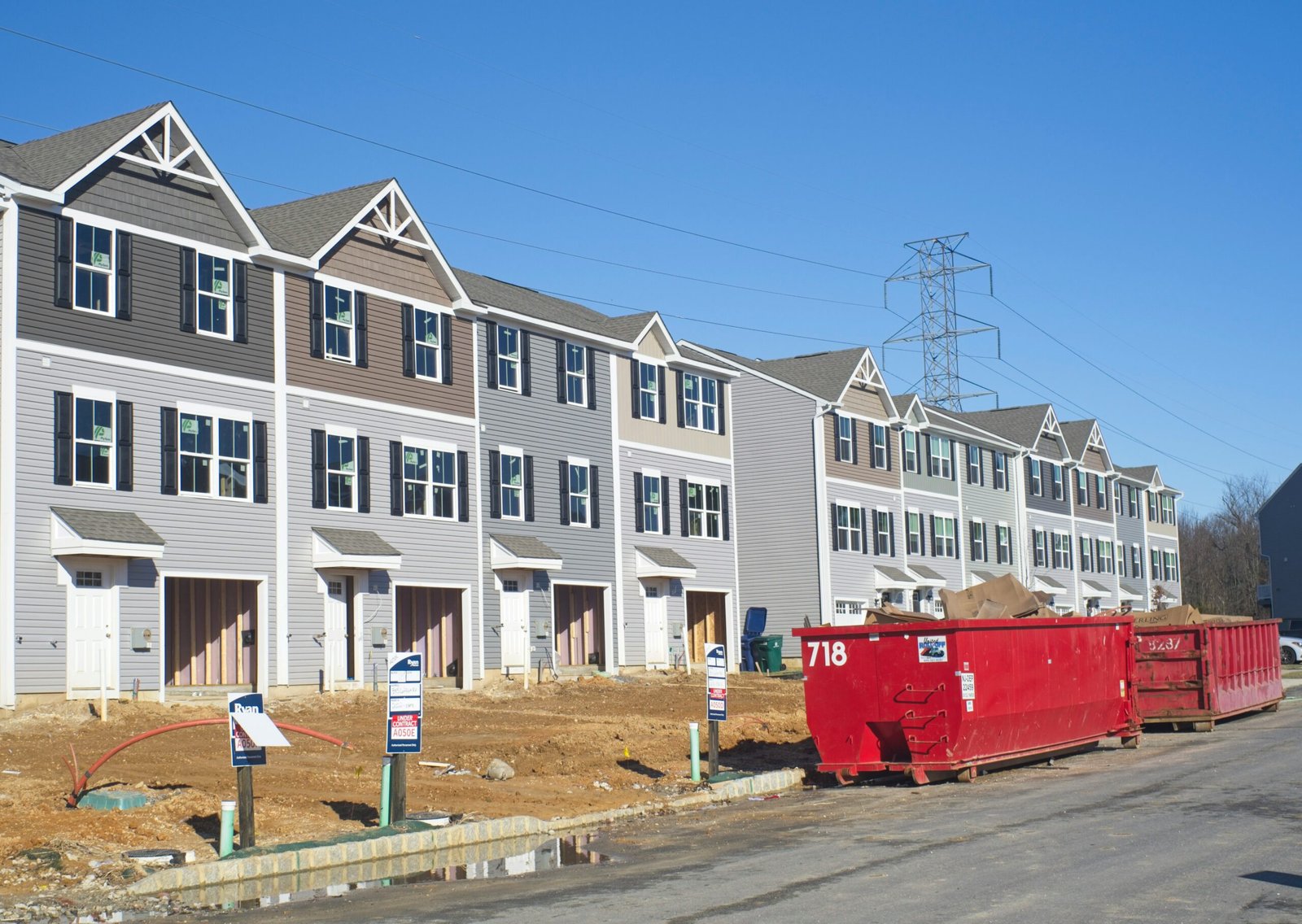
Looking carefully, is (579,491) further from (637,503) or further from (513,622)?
(513,622)

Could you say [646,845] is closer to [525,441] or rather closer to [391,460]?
[391,460]

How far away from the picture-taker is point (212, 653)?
2927 centimetres

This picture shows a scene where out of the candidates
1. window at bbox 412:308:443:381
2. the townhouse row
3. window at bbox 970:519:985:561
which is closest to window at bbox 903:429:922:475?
the townhouse row

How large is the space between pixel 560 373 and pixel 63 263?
14890 mm

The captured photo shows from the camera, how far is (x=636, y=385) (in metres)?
40.9

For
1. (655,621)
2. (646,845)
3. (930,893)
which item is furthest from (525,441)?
(930,893)

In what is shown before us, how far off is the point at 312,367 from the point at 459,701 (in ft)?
25.3

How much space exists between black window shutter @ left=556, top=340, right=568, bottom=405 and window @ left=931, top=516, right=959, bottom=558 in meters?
22.5

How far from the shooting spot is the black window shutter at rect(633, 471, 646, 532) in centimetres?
4025

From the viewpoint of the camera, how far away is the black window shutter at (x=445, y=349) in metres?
33.6

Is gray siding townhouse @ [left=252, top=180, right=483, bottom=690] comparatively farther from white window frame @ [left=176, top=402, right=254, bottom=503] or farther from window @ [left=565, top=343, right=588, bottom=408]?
window @ [left=565, top=343, right=588, bottom=408]

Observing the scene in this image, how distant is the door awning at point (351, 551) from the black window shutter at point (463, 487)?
126 inches

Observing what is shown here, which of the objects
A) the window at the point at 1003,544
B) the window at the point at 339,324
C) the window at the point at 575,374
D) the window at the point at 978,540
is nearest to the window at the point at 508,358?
the window at the point at 575,374

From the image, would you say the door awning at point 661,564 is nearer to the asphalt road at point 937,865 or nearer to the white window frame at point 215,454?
the white window frame at point 215,454
